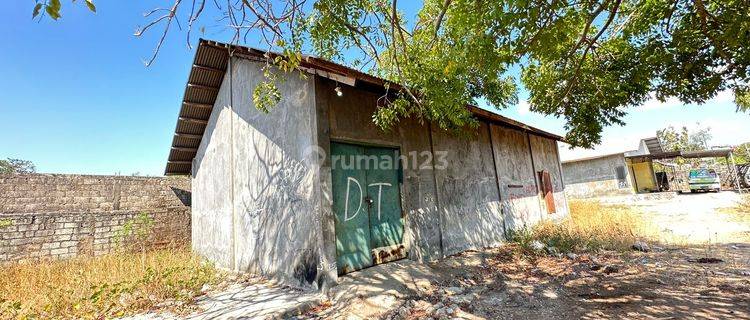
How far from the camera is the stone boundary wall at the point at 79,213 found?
8266 mm

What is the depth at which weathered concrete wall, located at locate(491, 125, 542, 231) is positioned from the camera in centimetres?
891

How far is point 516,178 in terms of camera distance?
31.7 feet

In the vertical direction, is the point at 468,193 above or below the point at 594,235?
above

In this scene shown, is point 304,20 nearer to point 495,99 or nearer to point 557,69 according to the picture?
point 557,69

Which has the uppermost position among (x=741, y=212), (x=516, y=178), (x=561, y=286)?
(x=516, y=178)

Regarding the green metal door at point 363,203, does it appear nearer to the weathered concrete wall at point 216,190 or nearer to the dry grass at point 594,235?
the weathered concrete wall at point 216,190

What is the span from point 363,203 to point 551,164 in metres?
9.43

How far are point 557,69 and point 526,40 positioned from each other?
150 inches

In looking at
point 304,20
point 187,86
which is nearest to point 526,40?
point 304,20

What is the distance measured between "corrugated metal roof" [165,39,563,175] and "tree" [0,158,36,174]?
27.8 metres

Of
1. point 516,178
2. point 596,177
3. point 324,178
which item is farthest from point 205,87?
point 596,177

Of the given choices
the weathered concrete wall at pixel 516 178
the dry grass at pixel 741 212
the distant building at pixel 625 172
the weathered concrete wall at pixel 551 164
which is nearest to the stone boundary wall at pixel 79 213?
the weathered concrete wall at pixel 516 178

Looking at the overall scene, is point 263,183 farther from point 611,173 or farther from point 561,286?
point 611,173

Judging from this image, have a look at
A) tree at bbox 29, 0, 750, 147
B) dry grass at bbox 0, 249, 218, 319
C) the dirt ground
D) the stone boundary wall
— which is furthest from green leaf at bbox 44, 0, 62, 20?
the stone boundary wall
